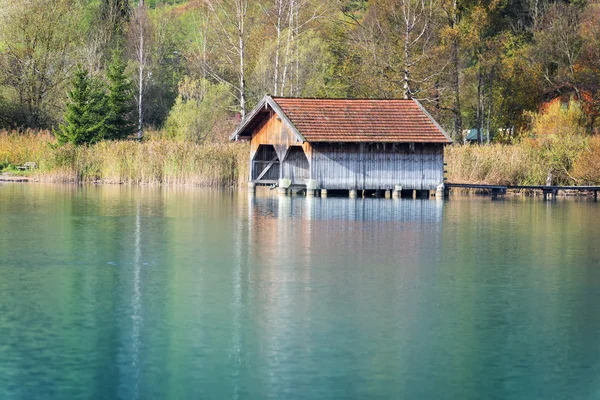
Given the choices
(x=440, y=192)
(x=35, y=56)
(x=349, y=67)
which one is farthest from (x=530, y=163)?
(x=35, y=56)

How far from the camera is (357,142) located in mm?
41188

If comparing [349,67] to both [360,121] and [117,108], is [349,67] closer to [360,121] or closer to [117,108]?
[117,108]

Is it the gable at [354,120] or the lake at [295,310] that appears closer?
the lake at [295,310]

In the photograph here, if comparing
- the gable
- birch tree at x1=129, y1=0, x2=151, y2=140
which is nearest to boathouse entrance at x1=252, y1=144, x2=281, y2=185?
the gable

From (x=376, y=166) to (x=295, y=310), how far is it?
26.6m

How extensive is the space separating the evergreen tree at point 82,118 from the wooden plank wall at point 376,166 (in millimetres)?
15368

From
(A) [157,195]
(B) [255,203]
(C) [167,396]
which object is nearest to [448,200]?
(B) [255,203]

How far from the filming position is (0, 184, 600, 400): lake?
12219 millimetres

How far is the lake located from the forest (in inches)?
1084

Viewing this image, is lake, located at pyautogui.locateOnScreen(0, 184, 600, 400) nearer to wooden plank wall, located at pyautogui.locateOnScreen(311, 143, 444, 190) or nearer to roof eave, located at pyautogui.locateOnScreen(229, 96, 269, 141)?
wooden plank wall, located at pyautogui.locateOnScreen(311, 143, 444, 190)

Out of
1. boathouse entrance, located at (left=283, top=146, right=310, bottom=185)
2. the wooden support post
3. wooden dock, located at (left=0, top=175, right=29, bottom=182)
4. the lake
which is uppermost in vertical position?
boathouse entrance, located at (left=283, top=146, right=310, bottom=185)

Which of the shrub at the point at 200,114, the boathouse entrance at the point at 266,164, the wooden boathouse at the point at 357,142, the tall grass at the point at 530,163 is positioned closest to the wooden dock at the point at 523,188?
the tall grass at the point at 530,163

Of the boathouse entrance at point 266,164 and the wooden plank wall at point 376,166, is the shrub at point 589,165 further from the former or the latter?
the boathouse entrance at point 266,164

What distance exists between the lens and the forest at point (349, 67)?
56844 millimetres
